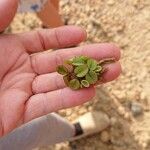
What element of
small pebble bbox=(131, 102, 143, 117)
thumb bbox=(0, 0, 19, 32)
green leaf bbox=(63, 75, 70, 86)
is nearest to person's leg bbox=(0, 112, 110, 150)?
small pebble bbox=(131, 102, 143, 117)

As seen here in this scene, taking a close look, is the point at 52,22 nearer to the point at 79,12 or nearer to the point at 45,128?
the point at 79,12

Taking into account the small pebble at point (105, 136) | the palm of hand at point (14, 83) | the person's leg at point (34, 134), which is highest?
the palm of hand at point (14, 83)

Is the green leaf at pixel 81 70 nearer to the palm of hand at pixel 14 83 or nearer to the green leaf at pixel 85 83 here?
the green leaf at pixel 85 83

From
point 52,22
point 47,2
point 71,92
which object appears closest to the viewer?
point 71,92

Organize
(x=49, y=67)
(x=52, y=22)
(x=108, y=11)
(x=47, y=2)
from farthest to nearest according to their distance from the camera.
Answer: (x=108, y=11), (x=52, y=22), (x=47, y=2), (x=49, y=67)

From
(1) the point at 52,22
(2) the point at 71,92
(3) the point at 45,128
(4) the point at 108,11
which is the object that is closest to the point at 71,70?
(2) the point at 71,92

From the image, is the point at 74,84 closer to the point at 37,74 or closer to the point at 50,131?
the point at 37,74

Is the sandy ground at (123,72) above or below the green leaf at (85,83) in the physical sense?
below

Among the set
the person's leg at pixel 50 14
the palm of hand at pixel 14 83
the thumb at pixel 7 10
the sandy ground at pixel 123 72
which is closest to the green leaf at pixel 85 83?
the palm of hand at pixel 14 83
